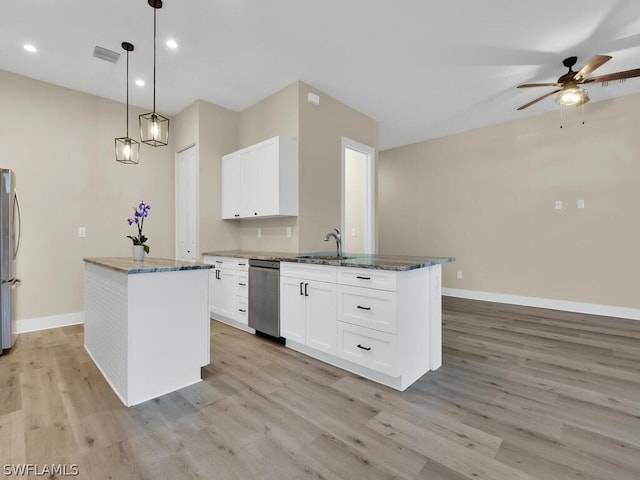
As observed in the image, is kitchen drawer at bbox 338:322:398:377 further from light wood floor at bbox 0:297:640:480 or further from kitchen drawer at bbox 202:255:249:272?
kitchen drawer at bbox 202:255:249:272

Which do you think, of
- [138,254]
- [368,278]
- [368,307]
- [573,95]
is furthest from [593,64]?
[138,254]

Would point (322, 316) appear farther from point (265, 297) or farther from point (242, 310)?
point (242, 310)

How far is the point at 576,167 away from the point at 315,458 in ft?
16.5

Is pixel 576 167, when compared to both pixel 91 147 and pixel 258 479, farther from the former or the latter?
pixel 91 147

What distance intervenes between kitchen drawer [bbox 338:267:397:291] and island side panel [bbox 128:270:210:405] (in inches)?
41.1

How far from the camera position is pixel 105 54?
10.2 feet

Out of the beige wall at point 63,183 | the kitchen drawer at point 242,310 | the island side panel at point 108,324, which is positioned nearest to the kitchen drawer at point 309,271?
the kitchen drawer at point 242,310

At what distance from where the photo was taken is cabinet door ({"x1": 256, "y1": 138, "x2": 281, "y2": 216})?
3537mm

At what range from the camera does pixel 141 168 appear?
442 cm

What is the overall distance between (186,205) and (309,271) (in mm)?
2647

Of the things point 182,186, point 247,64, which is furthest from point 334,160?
point 182,186

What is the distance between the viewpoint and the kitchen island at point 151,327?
1982 mm

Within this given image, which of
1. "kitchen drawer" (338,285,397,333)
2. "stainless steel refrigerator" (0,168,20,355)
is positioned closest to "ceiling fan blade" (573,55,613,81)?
"kitchen drawer" (338,285,397,333)

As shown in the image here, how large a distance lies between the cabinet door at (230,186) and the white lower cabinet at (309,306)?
156cm
